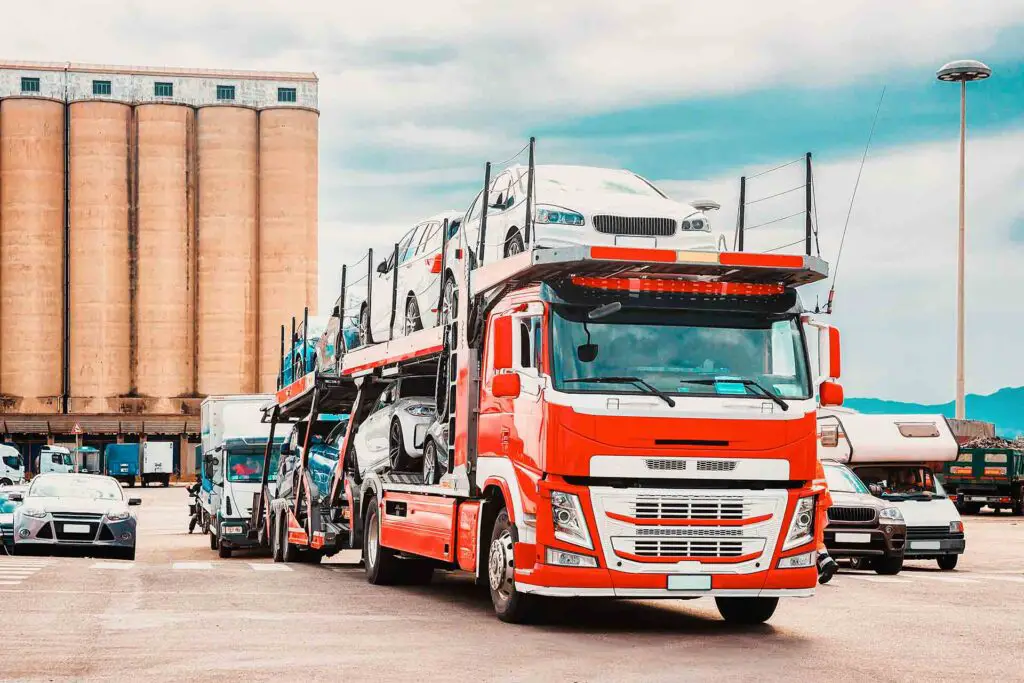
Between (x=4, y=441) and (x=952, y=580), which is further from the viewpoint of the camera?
(x=4, y=441)

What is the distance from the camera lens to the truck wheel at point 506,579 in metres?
12.6

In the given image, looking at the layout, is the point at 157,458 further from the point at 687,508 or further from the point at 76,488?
the point at 687,508

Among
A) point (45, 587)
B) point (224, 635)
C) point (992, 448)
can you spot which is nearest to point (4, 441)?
point (992, 448)

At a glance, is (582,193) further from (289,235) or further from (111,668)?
(289,235)

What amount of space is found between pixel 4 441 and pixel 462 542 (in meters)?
81.1

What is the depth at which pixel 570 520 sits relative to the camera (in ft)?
39.0

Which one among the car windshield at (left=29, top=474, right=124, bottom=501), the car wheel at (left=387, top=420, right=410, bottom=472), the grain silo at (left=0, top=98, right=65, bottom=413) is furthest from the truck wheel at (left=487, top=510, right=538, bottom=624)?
the grain silo at (left=0, top=98, right=65, bottom=413)

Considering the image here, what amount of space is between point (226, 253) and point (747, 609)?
269 ft

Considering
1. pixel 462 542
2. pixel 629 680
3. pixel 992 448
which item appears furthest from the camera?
pixel 992 448

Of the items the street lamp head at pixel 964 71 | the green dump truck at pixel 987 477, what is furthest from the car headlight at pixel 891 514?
the street lamp head at pixel 964 71

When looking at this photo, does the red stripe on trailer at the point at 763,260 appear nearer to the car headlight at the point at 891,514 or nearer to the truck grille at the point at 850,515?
the truck grille at the point at 850,515

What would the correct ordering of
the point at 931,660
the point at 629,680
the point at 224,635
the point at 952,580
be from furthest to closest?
the point at 952,580, the point at 224,635, the point at 931,660, the point at 629,680

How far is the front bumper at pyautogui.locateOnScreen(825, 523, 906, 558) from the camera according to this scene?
70.3 feet

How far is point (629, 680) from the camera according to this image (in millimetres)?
9633
